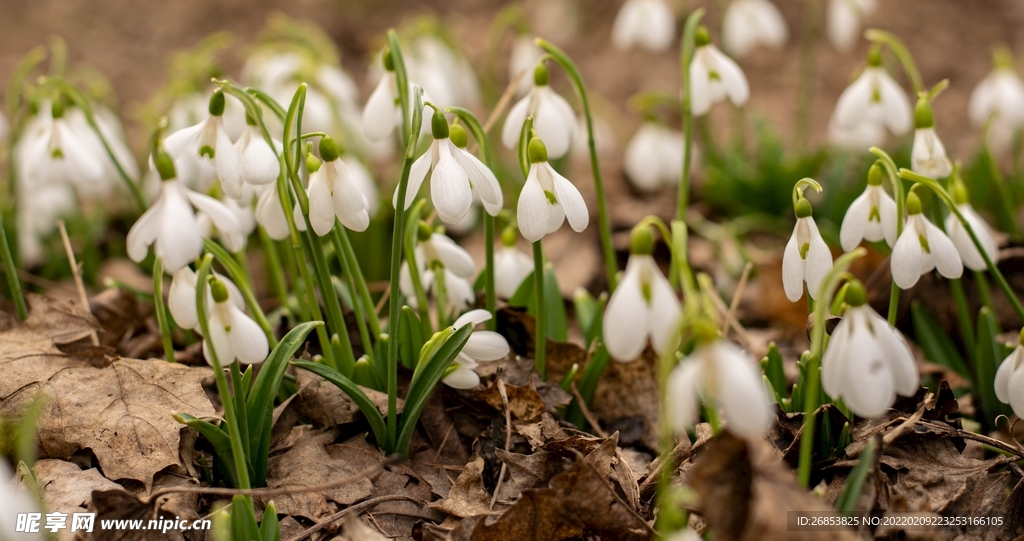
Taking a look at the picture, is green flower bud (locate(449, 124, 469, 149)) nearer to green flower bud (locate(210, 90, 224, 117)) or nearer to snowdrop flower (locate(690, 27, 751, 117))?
green flower bud (locate(210, 90, 224, 117))

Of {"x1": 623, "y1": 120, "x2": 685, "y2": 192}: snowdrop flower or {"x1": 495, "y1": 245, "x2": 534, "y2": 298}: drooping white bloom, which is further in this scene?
{"x1": 623, "y1": 120, "x2": 685, "y2": 192}: snowdrop flower

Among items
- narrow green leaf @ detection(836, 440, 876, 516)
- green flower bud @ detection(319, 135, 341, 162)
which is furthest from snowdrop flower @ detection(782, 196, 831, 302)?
green flower bud @ detection(319, 135, 341, 162)

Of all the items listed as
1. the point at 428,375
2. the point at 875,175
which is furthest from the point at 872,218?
the point at 428,375

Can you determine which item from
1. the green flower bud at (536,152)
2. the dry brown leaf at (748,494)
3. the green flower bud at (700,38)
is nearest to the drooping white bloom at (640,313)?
the dry brown leaf at (748,494)

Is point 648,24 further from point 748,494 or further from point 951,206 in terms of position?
point 748,494

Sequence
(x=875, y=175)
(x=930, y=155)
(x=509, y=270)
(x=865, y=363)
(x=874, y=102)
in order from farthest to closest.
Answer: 1. (x=874, y=102)
2. (x=509, y=270)
3. (x=930, y=155)
4. (x=875, y=175)
5. (x=865, y=363)

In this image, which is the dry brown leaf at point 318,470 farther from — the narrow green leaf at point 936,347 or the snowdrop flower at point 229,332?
the narrow green leaf at point 936,347
